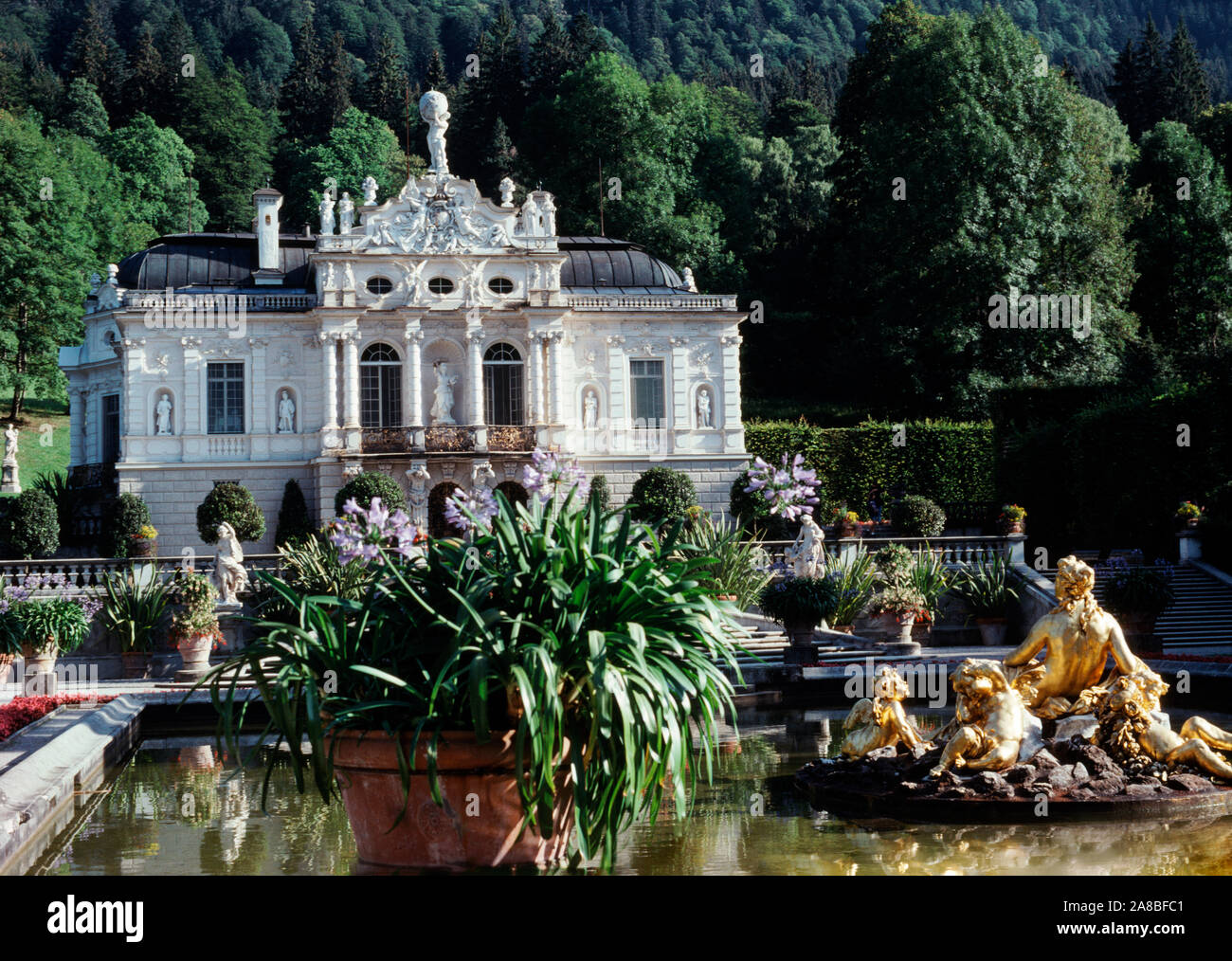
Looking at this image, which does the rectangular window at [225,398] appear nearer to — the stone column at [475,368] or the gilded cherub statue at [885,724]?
the stone column at [475,368]

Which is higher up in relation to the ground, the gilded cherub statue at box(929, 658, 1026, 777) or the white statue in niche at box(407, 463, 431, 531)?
the white statue in niche at box(407, 463, 431, 531)

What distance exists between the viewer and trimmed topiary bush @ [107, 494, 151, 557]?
3500 centimetres

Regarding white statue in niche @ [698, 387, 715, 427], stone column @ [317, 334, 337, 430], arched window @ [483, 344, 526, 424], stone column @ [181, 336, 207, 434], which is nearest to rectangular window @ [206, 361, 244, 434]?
stone column @ [181, 336, 207, 434]

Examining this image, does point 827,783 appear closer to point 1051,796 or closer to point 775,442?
point 1051,796

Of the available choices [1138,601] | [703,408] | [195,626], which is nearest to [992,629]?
[1138,601]

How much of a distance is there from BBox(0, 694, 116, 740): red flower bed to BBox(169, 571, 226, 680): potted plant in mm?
4528


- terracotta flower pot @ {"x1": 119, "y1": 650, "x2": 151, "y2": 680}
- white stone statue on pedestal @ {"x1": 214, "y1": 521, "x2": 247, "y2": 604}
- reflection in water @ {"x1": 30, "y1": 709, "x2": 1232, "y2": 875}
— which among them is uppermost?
white stone statue on pedestal @ {"x1": 214, "y1": 521, "x2": 247, "y2": 604}

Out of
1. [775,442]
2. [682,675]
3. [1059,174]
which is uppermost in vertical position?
[1059,174]

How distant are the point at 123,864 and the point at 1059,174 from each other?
3953 centimetres

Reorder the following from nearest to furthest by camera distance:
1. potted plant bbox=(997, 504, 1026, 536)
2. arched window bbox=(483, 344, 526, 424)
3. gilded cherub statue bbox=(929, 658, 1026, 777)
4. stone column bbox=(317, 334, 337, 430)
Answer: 1. gilded cherub statue bbox=(929, 658, 1026, 777)
2. potted plant bbox=(997, 504, 1026, 536)
3. stone column bbox=(317, 334, 337, 430)
4. arched window bbox=(483, 344, 526, 424)

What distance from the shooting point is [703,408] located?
39219 millimetres

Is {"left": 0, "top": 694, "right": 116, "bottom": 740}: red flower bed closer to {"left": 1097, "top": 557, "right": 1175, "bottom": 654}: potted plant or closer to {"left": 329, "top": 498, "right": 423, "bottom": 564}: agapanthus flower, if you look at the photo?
{"left": 329, "top": 498, "right": 423, "bottom": 564}: agapanthus flower
